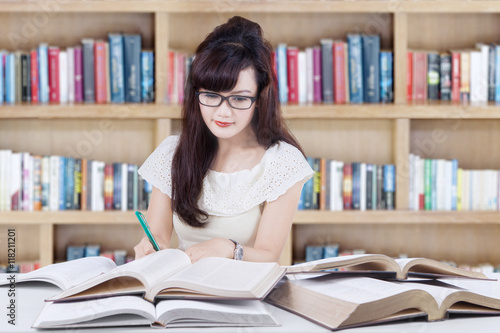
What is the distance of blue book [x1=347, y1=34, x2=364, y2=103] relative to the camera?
101 inches

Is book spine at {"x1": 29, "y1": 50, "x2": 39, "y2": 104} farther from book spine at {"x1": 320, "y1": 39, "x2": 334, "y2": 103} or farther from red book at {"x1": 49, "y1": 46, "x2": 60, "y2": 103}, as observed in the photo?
book spine at {"x1": 320, "y1": 39, "x2": 334, "y2": 103}

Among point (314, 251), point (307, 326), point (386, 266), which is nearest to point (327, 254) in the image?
point (314, 251)

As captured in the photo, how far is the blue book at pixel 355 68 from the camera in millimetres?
2562

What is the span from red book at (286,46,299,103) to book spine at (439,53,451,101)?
0.57 m

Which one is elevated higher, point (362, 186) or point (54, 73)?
point (54, 73)

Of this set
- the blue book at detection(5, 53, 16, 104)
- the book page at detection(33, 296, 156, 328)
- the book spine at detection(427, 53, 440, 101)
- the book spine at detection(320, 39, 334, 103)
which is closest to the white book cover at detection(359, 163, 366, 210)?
the book spine at detection(320, 39, 334, 103)

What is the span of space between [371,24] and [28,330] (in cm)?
209

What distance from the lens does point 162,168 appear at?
1.70 meters

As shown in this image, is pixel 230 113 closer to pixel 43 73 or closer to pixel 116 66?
pixel 116 66

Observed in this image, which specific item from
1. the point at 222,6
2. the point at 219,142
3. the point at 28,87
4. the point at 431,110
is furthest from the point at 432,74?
the point at 28,87

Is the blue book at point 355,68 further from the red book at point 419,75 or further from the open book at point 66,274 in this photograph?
the open book at point 66,274

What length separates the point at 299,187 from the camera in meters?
1.63

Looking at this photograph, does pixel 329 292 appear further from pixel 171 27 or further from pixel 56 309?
pixel 171 27

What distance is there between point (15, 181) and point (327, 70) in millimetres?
1268
